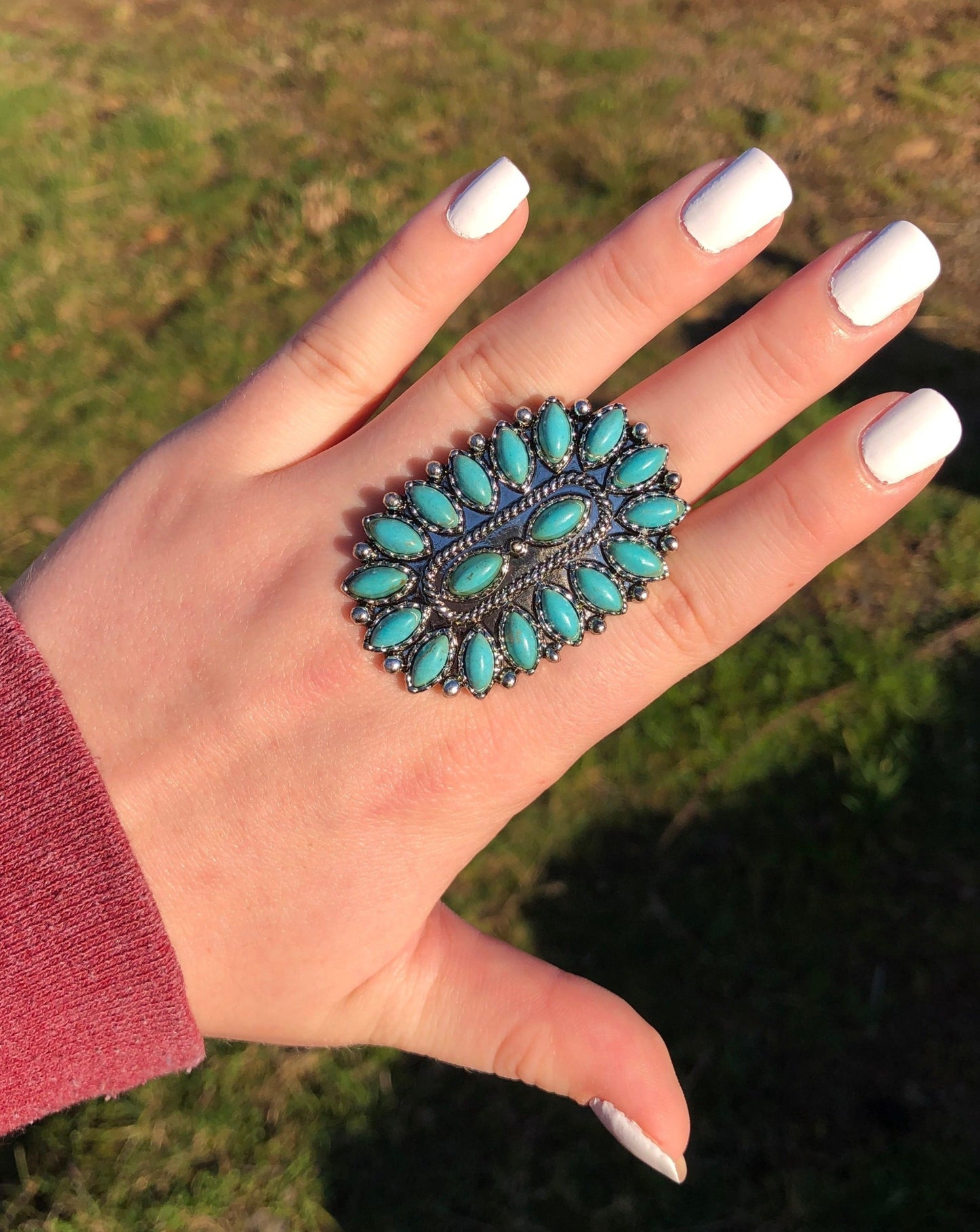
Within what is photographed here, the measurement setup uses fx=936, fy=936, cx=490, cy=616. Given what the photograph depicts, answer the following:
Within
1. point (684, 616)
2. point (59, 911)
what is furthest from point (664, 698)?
point (59, 911)

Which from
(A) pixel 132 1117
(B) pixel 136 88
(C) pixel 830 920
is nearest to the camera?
(A) pixel 132 1117

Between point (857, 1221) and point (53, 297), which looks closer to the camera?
point (857, 1221)

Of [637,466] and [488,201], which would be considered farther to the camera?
[488,201]

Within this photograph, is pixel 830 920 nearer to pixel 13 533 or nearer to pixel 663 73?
pixel 13 533

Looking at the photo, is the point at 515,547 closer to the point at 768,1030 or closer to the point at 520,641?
the point at 520,641

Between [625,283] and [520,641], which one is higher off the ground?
[625,283]

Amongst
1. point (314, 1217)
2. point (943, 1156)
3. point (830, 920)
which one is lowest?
point (943, 1156)

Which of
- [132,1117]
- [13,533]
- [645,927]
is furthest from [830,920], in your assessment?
[13,533]
